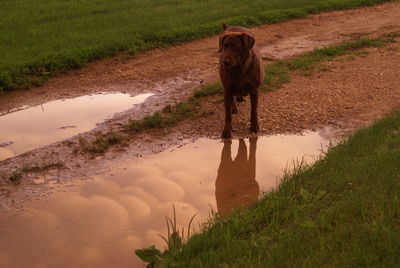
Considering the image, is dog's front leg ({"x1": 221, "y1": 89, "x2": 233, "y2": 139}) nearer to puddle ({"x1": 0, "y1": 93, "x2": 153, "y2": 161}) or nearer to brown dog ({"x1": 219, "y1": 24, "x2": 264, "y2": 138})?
brown dog ({"x1": 219, "y1": 24, "x2": 264, "y2": 138})

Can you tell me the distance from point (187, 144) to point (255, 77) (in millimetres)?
1294

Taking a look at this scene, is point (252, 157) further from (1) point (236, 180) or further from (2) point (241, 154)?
(1) point (236, 180)

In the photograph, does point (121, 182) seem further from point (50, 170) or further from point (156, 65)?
point (156, 65)

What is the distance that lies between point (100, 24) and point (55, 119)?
5566 millimetres

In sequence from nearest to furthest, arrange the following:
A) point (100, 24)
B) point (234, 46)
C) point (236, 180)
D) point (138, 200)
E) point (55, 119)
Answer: point (138, 200) < point (236, 180) < point (234, 46) < point (55, 119) < point (100, 24)

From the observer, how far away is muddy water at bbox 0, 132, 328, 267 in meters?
4.38

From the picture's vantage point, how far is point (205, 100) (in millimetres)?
8125

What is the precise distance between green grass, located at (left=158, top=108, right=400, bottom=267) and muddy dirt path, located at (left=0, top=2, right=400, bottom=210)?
2.11m

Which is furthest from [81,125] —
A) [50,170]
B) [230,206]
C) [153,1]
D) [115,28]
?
[153,1]

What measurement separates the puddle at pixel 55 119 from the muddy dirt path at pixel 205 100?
235 millimetres

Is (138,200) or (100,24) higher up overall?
(100,24)

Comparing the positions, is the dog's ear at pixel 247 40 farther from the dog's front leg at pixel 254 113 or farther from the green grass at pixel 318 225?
the green grass at pixel 318 225

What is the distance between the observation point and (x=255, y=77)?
6691 millimetres

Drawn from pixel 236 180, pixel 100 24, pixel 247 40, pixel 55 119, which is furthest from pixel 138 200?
pixel 100 24
